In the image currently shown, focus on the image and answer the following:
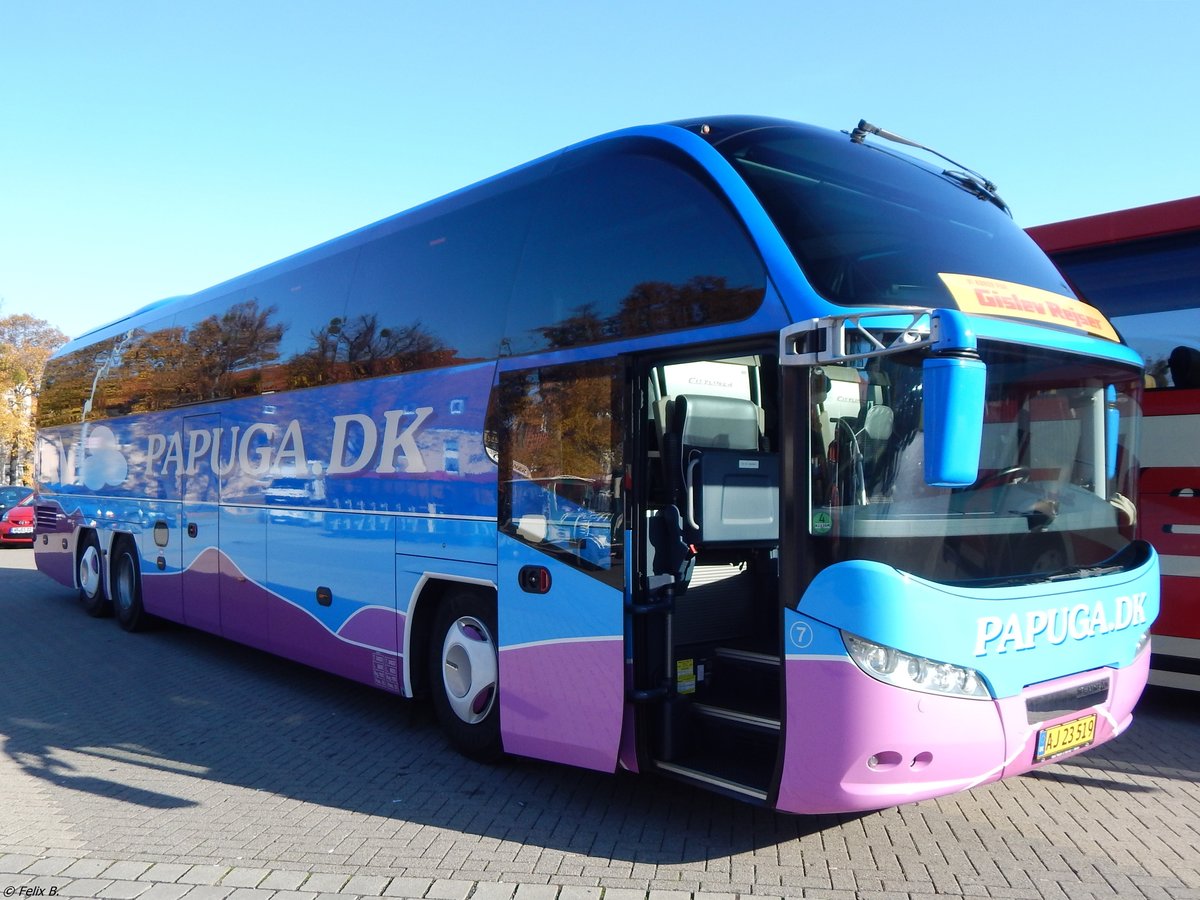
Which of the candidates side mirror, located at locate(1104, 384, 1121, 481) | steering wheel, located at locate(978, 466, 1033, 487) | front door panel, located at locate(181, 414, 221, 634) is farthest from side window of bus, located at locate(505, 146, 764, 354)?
front door panel, located at locate(181, 414, 221, 634)

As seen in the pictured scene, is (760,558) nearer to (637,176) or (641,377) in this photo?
(641,377)

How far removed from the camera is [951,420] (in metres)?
3.77

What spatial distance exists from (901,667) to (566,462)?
2.18 m

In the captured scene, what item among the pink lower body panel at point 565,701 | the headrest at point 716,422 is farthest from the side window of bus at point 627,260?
the pink lower body panel at point 565,701

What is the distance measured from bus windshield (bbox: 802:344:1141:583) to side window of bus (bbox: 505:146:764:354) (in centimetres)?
76

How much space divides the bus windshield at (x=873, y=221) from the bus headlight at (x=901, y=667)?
1502mm

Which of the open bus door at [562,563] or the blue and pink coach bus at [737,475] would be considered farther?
the open bus door at [562,563]

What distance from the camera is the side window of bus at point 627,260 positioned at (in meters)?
4.82

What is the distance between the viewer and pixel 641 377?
527 centimetres

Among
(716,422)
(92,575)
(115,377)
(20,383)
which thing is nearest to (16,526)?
(92,575)

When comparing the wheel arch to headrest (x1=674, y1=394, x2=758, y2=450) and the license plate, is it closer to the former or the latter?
headrest (x1=674, y1=394, x2=758, y2=450)

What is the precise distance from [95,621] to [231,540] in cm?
505

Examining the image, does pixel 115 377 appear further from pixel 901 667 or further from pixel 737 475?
pixel 901 667

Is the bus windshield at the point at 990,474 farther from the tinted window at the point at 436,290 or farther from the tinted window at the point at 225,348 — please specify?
the tinted window at the point at 225,348
